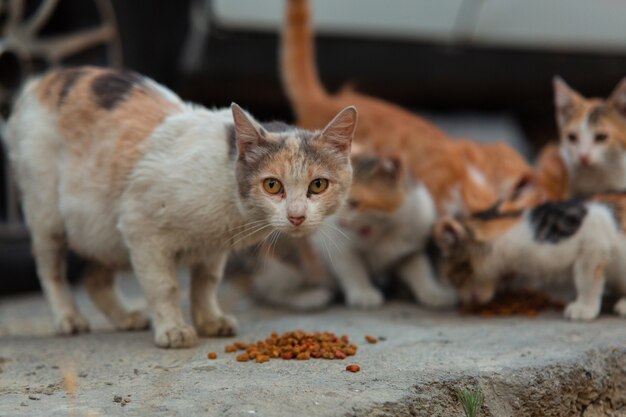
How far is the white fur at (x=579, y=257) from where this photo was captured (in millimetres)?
4195

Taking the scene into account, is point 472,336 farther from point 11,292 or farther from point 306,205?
point 11,292

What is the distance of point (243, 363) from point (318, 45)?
13.1ft

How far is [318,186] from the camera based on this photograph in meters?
3.30

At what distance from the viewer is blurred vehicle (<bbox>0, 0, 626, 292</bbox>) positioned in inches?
228

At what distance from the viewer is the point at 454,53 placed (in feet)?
22.5

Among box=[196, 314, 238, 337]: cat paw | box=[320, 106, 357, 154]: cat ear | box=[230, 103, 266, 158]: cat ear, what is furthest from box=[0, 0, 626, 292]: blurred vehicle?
box=[320, 106, 357, 154]: cat ear

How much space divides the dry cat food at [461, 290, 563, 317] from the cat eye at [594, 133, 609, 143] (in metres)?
0.98

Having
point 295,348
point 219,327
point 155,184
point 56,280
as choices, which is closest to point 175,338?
point 219,327

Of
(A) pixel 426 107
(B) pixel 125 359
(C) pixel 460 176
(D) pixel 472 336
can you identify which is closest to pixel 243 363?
(B) pixel 125 359

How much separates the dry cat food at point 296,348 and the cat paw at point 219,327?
0.27 m

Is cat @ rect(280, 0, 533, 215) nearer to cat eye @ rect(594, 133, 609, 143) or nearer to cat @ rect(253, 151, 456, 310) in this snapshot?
cat @ rect(253, 151, 456, 310)

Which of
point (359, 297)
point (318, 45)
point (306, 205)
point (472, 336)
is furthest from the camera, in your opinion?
point (318, 45)

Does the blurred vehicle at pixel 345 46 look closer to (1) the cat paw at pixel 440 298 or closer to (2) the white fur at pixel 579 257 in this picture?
(1) the cat paw at pixel 440 298

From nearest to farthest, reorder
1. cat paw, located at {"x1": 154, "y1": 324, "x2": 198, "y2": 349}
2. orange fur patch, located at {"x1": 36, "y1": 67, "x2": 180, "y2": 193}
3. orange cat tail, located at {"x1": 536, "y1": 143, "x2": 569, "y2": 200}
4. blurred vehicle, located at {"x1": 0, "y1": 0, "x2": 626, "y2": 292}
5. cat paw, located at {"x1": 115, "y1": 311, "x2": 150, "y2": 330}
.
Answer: cat paw, located at {"x1": 154, "y1": 324, "x2": 198, "y2": 349}
orange fur patch, located at {"x1": 36, "y1": 67, "x2": 180, "y2": 193}
cat paw, located at {"x1": 115, "y1": 311, "x2": 150, "y2": 330}
orange cat tail, located at {"x1": 536, "y1": 143, "x2": 569, "y2": 200}
blurred vehicle, located at {"x1": 0, "y1": 0, "x2": 626, "y2": 292}
